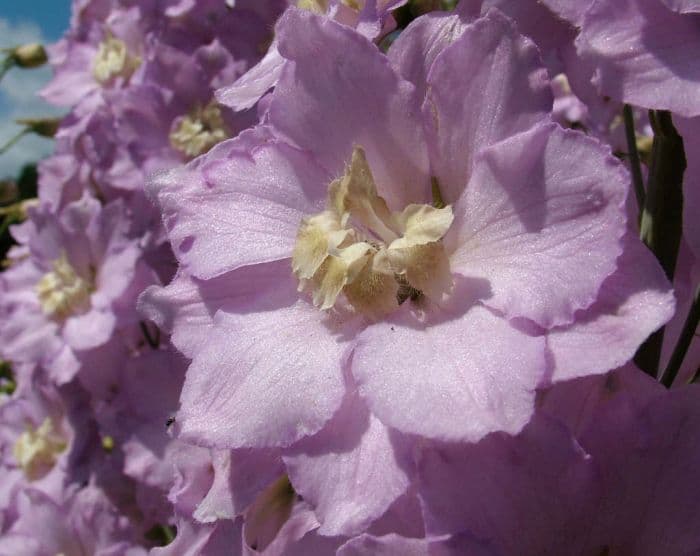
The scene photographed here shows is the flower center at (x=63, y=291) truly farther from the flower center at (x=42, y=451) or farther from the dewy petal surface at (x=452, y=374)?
the dewy petal surface at (x=452, y=374)

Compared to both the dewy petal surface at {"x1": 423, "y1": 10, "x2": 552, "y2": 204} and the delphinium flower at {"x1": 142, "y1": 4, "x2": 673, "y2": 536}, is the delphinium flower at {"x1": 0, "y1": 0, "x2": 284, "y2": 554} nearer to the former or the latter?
the delphinium flower at {"x1": 142, "y1": 4, "x2": 673, "y2": 536}

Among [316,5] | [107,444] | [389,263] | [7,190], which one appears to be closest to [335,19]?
[316,5]

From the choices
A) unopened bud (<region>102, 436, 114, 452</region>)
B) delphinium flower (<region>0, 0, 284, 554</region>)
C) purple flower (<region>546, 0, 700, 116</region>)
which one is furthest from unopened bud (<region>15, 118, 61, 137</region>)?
purple flower (<region>546, 0, 700, 116</region>)

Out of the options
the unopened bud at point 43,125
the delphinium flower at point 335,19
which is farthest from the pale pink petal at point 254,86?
the unopened bud at point 43,125

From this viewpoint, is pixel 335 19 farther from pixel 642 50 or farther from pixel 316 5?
pixel 642 50

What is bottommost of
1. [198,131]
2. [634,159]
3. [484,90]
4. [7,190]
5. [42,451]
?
[42,451]

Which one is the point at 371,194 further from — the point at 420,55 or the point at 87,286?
the point at 87,286
